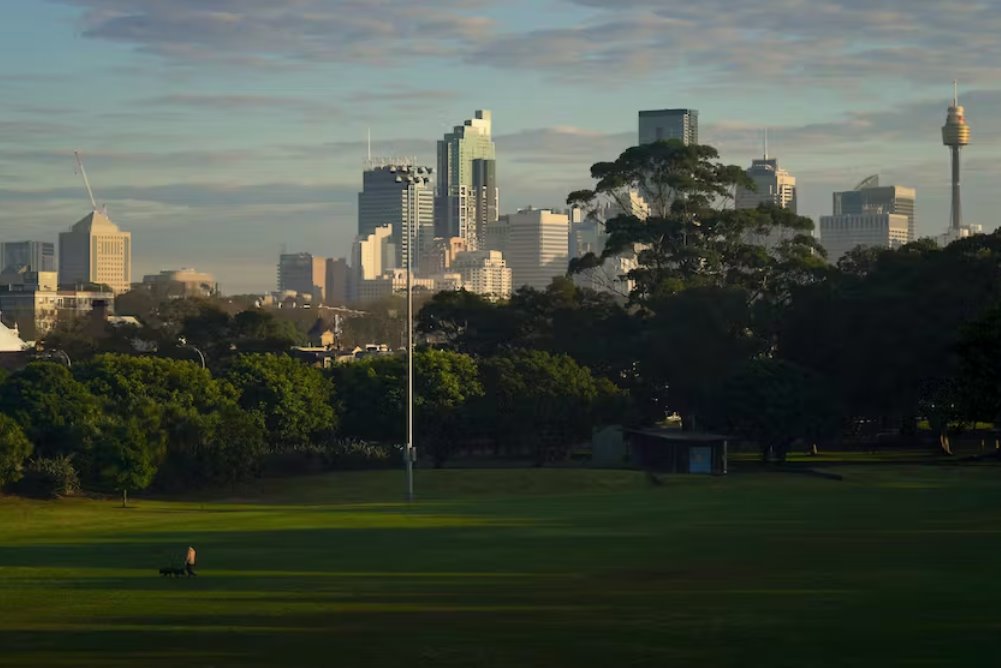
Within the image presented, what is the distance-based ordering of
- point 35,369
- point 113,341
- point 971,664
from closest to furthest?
point 971,664
point 35,369
point 113,341

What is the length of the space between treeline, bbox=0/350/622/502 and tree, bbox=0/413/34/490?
0.08 meters

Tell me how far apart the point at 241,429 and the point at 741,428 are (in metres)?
37.7

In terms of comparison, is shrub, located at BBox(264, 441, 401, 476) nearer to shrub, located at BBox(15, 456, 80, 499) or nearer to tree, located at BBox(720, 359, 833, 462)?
shrub, located at BBox(15, 456, 80, 499)

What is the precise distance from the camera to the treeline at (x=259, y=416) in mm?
102688

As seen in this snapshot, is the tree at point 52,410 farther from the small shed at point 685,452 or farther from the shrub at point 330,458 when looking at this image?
the small shed at point 685,452

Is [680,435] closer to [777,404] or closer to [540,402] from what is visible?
[777,404]

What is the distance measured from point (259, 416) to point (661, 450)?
28.7 meters

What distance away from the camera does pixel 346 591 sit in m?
51.7

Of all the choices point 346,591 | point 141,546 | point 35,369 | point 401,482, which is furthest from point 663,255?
point 346,591

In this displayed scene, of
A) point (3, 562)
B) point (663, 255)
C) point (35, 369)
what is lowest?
point (3, 562)

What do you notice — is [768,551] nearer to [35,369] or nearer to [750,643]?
[750,643]

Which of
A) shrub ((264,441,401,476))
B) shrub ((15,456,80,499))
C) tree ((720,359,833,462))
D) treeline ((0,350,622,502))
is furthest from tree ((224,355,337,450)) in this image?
tree ((720,359,833,462))

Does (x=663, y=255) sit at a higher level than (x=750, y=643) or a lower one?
higher

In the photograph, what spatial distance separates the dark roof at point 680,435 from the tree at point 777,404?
2778mm
